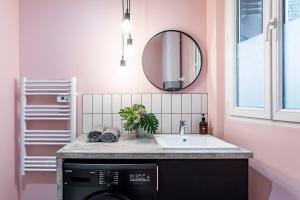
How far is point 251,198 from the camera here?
1809mm

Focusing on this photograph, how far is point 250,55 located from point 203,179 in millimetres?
894

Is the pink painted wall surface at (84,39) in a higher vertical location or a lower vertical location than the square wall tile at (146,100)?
higher

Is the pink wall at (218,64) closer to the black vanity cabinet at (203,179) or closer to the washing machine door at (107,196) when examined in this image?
the black vanity cabinet at (203,179)

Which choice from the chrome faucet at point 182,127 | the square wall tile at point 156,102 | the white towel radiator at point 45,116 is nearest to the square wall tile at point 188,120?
the chrome faucet at point 182,127

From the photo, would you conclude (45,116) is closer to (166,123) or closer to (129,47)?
(129,47)

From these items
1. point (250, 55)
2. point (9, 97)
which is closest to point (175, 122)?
point (250, 55)

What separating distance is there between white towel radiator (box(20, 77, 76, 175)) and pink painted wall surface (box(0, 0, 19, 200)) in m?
0.08

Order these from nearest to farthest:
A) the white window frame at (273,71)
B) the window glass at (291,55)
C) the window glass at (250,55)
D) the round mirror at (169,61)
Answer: the window glass at (291,55), the white window frame at (273,71), the window glass at (250,55), the round mirror at (169,61)

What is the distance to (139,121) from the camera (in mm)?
2129

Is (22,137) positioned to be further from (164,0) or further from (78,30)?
(164,0)

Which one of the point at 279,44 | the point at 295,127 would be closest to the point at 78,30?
the point at 279,44

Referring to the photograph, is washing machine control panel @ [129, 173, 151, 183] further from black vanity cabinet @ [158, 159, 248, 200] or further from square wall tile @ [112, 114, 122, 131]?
square wall tile @ [112, 114, 122, 131]

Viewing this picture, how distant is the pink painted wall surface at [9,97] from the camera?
2111 mm

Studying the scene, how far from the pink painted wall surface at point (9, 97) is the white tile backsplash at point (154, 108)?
1.96 ft
